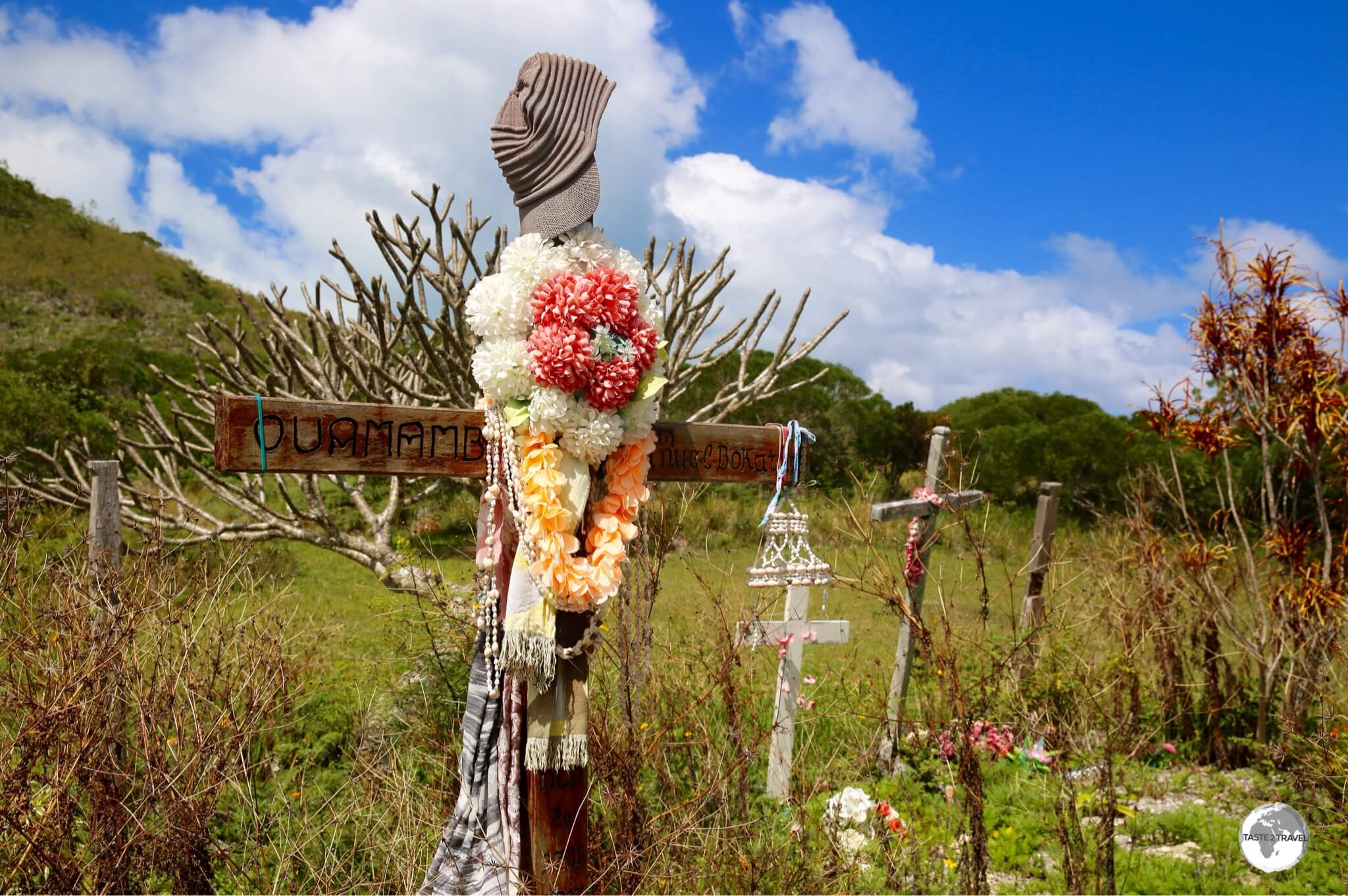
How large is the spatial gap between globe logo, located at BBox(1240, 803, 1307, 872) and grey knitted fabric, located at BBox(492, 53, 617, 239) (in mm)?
2700

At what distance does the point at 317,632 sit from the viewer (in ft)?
12.3

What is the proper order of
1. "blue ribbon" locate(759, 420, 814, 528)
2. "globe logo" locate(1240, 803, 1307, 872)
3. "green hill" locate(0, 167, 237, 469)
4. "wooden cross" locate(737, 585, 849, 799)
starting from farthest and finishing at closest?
"green hill" locate(0, 167, 237, 469) < "wooden cross" locate(737, 585, 849, 799) < "blue ribbon" locate(759, 420, 814, 528) < "globe logo" locate(1240, 803, 1307, 872)

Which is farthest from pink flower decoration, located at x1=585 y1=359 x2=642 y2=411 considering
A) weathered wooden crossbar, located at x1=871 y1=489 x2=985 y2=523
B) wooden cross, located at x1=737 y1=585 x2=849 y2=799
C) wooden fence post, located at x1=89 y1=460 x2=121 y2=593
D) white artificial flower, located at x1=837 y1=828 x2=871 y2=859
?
wooden fence post, located at x1=89 y1=460 x2=121 y2=593

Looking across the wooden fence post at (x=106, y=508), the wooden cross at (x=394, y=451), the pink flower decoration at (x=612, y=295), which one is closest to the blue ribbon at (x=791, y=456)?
the pink flower decoration at (x=612, y=295)

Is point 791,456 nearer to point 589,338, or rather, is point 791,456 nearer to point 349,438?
point 589,338

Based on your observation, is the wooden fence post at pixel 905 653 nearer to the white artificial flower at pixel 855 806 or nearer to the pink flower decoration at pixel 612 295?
the white artificial flower at pixel 855 806

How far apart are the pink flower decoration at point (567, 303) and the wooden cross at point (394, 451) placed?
38cm

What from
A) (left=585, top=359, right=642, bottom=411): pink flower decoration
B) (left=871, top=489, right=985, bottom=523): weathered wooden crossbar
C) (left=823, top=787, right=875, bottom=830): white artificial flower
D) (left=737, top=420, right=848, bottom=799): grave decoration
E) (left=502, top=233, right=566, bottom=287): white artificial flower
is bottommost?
(left=823, top=787, right=875, bottom=830): white artificial flower

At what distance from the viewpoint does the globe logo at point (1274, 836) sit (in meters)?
2.41

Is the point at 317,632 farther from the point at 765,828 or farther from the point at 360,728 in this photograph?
the point at 765,828

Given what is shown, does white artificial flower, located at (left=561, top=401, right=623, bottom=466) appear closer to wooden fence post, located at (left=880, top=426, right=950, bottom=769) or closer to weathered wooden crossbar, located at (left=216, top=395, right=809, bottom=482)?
weathered wooden crossbar, located at (left=216, top=395, right=809, bottom=482)

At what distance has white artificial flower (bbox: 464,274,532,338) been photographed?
2.10 metres

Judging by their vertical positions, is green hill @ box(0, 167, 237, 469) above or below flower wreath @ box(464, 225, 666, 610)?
above

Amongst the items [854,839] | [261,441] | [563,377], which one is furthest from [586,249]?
[854,839]
